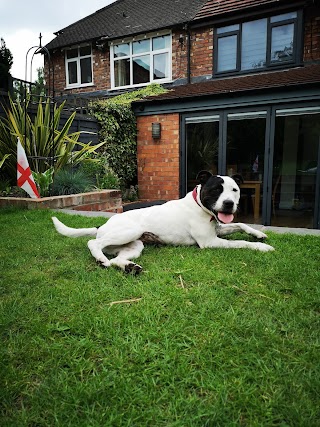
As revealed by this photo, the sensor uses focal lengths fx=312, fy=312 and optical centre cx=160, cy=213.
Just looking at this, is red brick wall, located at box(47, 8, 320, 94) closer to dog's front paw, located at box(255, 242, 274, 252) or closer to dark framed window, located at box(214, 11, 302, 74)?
dark framed window, located at box(214, 11, 302, 74)

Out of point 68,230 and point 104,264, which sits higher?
point 68,230

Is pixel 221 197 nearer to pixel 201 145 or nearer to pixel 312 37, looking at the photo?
pixel 201 145

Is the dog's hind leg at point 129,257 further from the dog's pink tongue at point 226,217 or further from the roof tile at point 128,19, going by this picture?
the roof tile at point 128,19

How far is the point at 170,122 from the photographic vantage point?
8898mm

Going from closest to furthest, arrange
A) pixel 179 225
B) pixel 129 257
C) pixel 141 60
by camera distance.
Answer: pixel 129 257 < pixel 179 225 < pixel 141 60

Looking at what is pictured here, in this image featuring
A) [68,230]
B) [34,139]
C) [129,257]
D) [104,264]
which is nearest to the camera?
[104,264]

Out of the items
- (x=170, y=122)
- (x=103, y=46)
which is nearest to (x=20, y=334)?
(x=170, y=122)

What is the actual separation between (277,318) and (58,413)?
117cm

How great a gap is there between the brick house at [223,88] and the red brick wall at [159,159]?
1.2 inches

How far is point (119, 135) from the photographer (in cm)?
935

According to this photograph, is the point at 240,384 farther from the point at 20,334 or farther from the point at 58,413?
the point at 20,334

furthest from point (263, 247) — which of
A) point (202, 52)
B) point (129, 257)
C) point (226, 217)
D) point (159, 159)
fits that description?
point (202, 52)

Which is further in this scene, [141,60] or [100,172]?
[141,60]

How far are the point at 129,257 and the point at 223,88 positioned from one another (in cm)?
688
